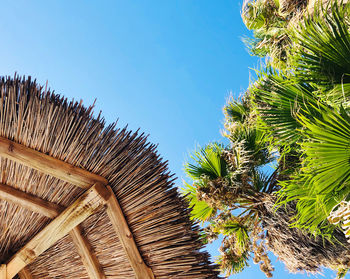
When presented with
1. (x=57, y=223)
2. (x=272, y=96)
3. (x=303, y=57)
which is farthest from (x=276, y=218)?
(x=57, y=223)

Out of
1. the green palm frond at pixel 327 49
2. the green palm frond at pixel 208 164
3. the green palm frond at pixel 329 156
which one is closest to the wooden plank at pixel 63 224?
the green palm frond at pixel 329 156

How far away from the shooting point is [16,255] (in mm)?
1956

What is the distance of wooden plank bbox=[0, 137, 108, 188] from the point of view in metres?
1.69

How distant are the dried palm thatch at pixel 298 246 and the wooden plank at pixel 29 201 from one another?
2421 mm

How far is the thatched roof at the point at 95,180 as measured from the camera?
1687 mm

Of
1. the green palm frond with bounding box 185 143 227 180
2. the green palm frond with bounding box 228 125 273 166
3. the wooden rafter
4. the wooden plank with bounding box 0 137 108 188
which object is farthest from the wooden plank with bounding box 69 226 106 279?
the green palm frond with bounding box 228 125 273 166

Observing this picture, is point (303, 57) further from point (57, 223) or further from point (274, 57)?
point (57, 223)

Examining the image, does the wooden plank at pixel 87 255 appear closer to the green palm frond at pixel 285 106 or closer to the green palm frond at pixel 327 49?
the green palm frond at pixel 285 106

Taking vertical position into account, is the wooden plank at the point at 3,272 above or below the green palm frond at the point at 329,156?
above

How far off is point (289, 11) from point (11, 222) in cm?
453

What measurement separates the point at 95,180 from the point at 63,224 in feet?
1.17

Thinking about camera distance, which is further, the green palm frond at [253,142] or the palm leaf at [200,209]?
the palm leaf at [200,209]

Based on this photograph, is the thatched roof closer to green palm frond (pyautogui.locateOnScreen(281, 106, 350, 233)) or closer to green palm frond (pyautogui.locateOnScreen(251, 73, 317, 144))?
green palm frond (pyautogui.locateOnScreen(281, 106, 350, 233))

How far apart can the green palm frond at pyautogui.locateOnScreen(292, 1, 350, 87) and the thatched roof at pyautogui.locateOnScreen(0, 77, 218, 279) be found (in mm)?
1582
